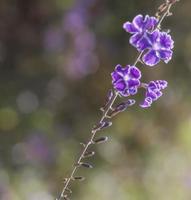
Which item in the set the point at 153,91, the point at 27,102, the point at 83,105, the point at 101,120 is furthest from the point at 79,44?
the point at 101,120

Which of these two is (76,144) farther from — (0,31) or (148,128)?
(0,31)

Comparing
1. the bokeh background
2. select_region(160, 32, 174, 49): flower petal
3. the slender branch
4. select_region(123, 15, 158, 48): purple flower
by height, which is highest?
the bokeh background

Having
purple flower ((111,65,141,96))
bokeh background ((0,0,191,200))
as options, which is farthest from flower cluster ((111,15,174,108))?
bokeh background ((0,0,191,200))

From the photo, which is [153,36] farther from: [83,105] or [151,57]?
[83,105]

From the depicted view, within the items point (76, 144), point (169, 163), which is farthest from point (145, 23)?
point (169, 163)

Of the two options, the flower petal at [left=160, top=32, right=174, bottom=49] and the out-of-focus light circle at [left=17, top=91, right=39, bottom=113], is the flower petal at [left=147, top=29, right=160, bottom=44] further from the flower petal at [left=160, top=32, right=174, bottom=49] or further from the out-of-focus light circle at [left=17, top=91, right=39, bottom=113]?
the out-of-focus light circle at [left=17, top=91, right=39, bottom=113]

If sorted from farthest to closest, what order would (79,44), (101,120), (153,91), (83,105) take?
1. (79,44)
2. (83,105)
3. (153,91)
4. (101,120)

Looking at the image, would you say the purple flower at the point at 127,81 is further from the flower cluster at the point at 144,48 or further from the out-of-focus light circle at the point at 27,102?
the out-of-focus light circle at the point at 27,102
